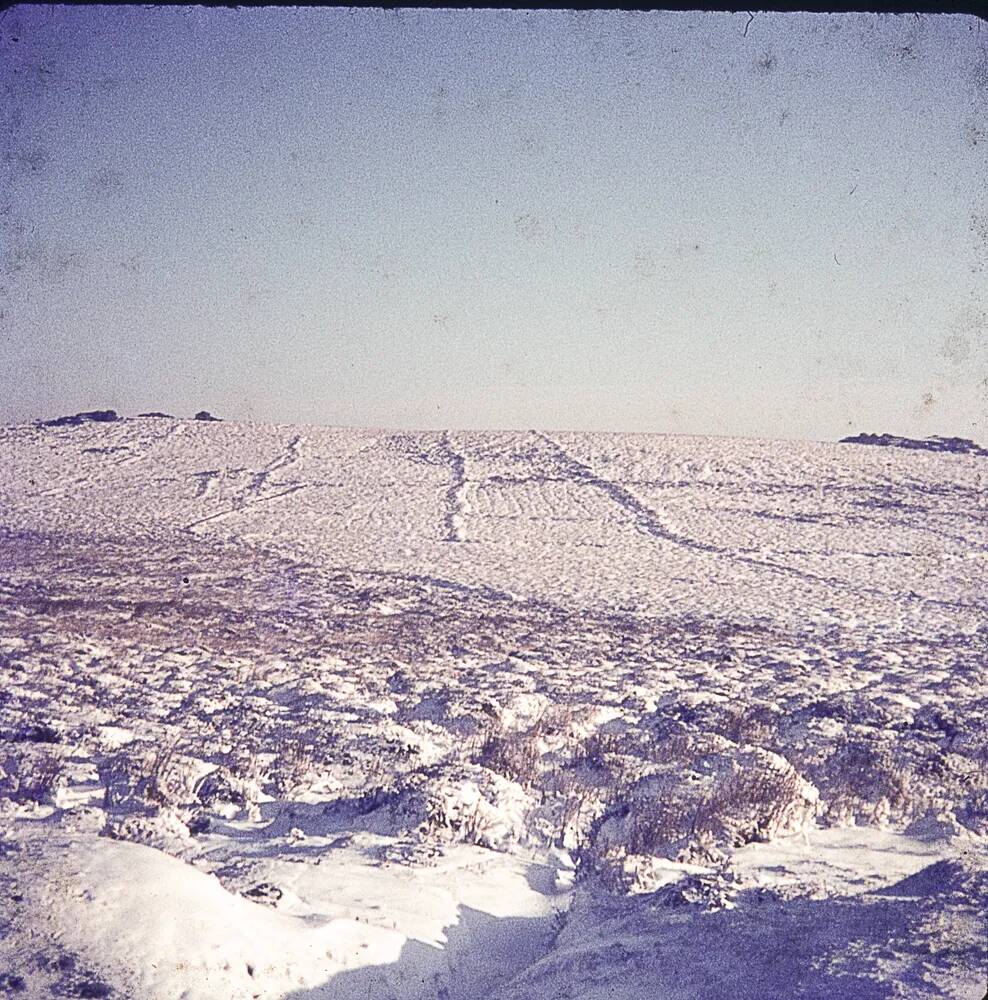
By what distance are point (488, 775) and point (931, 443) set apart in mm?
39199

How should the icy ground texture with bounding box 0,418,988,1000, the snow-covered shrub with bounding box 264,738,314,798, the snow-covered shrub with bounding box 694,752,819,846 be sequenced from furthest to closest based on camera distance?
the snow-covered shrub with bounding box 264,738,314,798, the snow-covered shrub with bounding box 694,752,819,846, the icy ground texture with bounding box 0,418,988,1000

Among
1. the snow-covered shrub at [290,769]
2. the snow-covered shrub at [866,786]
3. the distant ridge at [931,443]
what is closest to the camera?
the snow-covered shrub at [866,786]

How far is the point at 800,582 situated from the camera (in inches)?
627

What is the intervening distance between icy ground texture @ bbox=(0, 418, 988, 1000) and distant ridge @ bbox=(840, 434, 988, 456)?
21849 millimetres

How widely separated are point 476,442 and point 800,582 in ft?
75.8

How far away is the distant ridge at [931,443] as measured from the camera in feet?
121

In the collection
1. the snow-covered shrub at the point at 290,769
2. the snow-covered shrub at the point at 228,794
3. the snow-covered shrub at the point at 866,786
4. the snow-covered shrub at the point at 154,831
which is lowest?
the snow-covered shrub at the point at 290,769

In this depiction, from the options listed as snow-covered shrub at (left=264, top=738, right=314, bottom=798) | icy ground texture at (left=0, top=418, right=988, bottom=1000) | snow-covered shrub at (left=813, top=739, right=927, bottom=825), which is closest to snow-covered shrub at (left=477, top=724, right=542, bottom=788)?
icy ground texture at (left=0, top=418, right=988, bottom=1000)

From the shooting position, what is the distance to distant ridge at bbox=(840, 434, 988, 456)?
121 ft

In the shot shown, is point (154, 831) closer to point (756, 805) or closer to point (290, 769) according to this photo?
A: point (290, 769)

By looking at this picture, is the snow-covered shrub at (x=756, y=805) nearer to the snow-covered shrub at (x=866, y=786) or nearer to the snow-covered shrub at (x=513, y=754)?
the snow-covered shrub at (x=866, y=786)

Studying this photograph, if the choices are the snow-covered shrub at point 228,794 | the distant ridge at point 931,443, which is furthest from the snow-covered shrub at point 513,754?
the distant ridge at point 931,443

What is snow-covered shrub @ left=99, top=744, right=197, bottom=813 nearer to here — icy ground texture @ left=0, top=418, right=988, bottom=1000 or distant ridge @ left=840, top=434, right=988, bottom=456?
icy ground texture @ left=0, top=418, right=988, bottom=1000

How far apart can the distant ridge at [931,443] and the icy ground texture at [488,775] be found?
2185 centimetres
